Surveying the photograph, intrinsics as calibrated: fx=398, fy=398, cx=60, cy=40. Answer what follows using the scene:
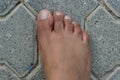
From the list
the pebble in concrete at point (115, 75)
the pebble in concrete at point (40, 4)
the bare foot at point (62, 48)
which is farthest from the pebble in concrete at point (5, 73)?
the pebble in concrete at point (115, 75)

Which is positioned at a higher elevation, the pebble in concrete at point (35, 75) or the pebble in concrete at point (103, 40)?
the pebble in concrete at point (103, 40)

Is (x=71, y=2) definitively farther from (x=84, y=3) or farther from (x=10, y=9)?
(x=10, y=9)

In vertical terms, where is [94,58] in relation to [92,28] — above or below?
below

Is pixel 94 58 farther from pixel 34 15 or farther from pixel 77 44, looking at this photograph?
pixel 34 15

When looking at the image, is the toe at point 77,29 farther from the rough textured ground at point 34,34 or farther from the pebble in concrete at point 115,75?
the pebble in concrete at point 115,75

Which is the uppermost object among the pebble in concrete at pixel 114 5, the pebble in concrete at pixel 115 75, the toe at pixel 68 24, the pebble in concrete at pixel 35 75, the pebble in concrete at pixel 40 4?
the pebble in concrete at pixel 40 4

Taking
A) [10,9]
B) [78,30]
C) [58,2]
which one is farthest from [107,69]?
[10,9]

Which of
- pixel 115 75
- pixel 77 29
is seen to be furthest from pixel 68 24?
pixel 115 75
